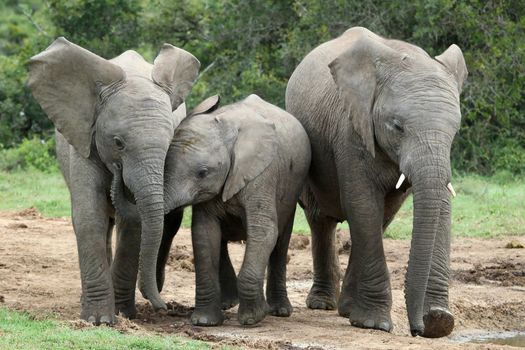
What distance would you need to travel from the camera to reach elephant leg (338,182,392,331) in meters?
7.87

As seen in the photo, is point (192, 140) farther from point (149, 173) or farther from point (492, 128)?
point (492, 128)

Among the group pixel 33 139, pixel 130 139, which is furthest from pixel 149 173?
pixel 33 139

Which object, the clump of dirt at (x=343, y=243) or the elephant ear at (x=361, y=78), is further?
the clump of dirt at (x=343, y=243)

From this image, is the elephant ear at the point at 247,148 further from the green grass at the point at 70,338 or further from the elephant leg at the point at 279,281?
the green grass at the point at 70,338

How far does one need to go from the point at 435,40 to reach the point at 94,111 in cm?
840

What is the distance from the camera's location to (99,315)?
292 inches

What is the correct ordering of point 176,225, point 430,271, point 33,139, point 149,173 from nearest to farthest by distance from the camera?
1. point 149,173
2. point 430,271
3. point 176,225
4. point 33,139

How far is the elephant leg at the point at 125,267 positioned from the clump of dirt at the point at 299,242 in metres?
3.60

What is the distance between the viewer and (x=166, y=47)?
7969mm

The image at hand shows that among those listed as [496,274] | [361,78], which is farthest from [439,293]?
[496,274]

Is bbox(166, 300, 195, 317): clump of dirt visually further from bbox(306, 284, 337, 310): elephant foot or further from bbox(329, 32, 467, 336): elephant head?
bbox(329, 32, 467, 336): elephant head

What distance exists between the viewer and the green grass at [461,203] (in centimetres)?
1210

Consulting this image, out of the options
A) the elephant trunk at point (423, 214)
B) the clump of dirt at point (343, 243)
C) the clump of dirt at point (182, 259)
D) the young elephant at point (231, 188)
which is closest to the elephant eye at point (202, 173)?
the young elephant at point (231, 188)

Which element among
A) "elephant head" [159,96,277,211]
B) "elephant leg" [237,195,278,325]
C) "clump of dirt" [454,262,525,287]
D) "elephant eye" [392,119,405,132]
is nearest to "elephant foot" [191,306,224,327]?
"elephant leg" [237,195,278,325]
